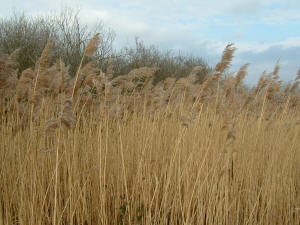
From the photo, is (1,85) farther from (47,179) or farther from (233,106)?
(233,106)

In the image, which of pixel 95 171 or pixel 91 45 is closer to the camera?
pixel 91 45

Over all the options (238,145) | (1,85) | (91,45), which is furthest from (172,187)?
(1,85)

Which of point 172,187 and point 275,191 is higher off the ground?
point 172,187

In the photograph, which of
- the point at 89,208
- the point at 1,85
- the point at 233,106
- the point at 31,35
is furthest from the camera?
the point at 31,35

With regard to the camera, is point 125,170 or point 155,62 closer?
point 125,170

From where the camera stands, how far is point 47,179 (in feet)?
8.57

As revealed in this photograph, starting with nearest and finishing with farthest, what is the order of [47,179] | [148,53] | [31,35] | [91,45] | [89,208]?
[91,45] < [89,208] < [47,179] < [31,35] < [148,53]

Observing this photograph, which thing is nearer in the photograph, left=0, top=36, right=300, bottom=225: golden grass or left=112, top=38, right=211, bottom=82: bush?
left=0, top=36, right=300, bottom=225: golden grass

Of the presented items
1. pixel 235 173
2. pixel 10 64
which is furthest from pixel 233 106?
pixel 10 64

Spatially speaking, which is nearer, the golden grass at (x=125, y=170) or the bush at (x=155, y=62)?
the golden grass at (x=125, y=170)

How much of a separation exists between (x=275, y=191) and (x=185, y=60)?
17.5 meters

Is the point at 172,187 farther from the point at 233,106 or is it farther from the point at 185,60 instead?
the point at 185,60

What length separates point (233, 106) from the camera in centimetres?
369

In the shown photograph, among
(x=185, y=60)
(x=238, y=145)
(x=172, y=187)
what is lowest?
(x=172, y=187)
